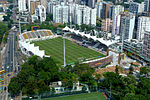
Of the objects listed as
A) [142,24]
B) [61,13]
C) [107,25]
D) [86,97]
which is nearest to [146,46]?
[142,24]

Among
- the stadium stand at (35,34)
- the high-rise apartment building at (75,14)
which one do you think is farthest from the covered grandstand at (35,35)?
the high-rise apartment building at (75,14)

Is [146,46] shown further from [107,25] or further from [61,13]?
[61,13]

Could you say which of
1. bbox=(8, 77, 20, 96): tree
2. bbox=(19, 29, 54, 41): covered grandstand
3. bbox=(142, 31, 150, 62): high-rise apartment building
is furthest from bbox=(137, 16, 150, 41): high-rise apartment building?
bbox=(8, 77, 20, 96): tree

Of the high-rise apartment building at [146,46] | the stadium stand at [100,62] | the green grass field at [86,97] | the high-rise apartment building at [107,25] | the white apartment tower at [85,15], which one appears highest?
the white apartment tower at [85,15]

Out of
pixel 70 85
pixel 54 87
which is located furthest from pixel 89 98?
pixel 54 87

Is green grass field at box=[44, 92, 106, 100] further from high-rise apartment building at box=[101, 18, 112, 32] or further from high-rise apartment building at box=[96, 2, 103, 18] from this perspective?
high-rise apartment building at box=[96, 2, 103, 18]

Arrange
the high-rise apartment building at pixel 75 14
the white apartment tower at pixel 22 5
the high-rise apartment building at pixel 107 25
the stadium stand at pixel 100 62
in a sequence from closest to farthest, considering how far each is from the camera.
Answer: the stadium stand at pixel 100 62
the high-rise apartment building at pixel 107 25
the high-rise apartment building at pixel 75 14
the white apartment tower at pixel 22 5

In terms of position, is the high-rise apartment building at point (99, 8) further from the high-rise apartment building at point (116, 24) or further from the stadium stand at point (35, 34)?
the stadium stand at point (35, 34)

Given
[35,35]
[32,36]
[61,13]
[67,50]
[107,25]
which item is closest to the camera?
[67,50]
